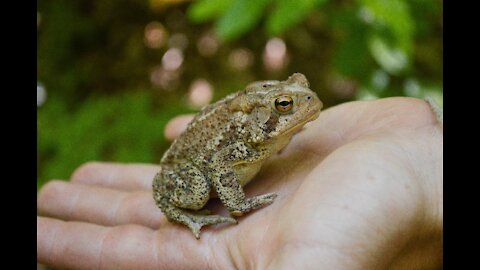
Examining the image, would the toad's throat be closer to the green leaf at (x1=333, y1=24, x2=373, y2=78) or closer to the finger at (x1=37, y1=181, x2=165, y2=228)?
the finger at (x1=37, y1=181, x2=165, y2=228)

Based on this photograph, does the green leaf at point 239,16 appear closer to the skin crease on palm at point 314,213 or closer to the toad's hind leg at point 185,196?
the skin crease on palm at point 314,213

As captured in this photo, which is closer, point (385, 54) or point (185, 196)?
point (185, 196)

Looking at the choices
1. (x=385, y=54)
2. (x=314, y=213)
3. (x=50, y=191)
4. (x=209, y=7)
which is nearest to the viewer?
(x=314, y=213)

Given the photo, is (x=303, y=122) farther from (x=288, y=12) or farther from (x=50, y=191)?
(x=50, y=191)

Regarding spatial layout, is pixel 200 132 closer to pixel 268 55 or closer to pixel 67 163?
pixel 67 163

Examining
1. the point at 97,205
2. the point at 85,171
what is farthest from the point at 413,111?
the point at 85,171

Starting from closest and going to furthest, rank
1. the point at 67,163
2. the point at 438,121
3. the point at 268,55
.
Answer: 1. the point at 438,121
2. the point at 67,163
3. the point at 268,55

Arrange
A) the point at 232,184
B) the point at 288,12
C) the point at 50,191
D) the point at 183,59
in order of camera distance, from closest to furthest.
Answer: the point at 232,184
the point at 288,12
the point at 50,191
the point at 183,59

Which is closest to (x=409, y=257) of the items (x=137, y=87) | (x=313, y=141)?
(x=313, y=141)
